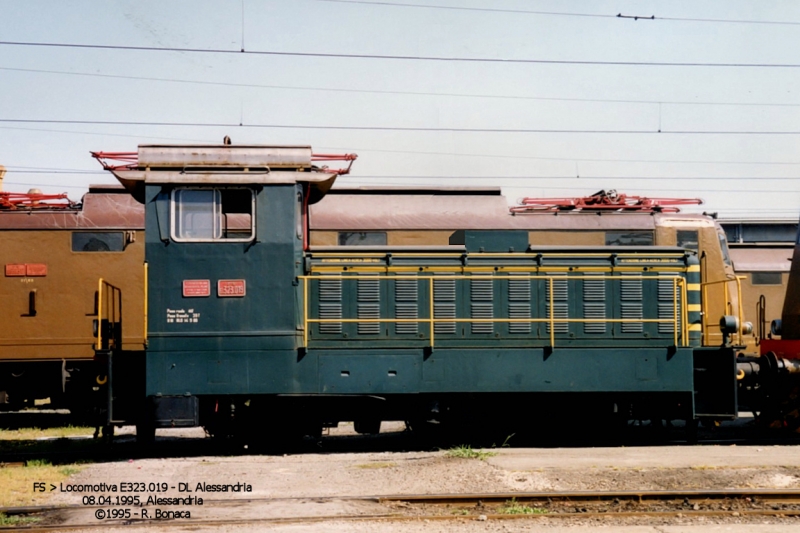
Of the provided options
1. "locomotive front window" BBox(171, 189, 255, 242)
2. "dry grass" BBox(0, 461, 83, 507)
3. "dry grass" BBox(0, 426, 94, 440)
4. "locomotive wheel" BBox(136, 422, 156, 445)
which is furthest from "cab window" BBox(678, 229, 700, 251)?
"dry grass" BBox(0, 426, 94, 440)

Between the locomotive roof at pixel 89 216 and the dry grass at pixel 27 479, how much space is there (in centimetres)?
581

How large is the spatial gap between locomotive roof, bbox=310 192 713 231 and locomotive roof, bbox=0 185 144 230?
3.57 meters

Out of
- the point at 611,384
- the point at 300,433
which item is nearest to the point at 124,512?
the point at 300,433

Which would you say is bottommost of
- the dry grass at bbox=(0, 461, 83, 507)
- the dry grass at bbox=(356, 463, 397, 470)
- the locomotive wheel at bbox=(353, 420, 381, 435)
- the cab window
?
the dry grass at bbox=(356, 463, 397, 470)

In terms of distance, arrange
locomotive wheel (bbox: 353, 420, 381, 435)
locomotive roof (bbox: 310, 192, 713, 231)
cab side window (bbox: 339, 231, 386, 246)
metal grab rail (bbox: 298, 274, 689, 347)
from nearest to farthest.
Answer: metal grab rail (bbox: 298, 274, 689, 347), locomotive wheel (bbox: 353, 420, 381, 435), cab side window (bbox: 339, 231, 386, 246), locomotive roof (bbox: 310, 192, 713, 231)

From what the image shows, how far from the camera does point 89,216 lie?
16016 millimetres

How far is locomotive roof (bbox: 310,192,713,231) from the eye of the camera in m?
15.3

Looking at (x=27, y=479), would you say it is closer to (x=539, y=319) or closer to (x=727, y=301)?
(x=539, y=319)

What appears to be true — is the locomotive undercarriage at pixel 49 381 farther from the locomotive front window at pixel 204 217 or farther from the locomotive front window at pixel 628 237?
the locomotive front window at pixel 628 237

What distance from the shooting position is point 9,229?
1594 cm

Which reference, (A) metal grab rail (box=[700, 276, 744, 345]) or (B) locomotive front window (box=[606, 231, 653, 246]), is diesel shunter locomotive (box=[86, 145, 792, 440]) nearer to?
(A) metal grab rail (box=[700, 276, 744, 345])

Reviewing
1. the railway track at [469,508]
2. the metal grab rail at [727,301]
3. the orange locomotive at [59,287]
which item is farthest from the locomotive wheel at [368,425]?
the orange locomotive at [59,287]

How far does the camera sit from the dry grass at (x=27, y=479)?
9000 mm

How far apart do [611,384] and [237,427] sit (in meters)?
5.26
